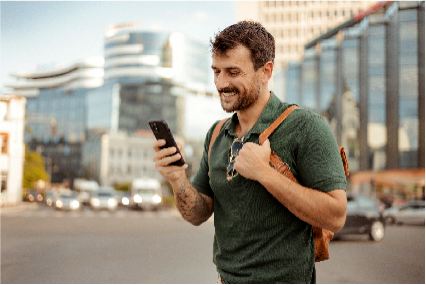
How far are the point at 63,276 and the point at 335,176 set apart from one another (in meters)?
7.42

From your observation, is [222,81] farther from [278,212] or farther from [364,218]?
[364,218]

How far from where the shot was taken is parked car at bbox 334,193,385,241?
14.1 meters

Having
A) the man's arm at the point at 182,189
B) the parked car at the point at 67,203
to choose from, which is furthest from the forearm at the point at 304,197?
the parked car at the point at 67,203

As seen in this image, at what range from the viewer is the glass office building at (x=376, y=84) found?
131 ft

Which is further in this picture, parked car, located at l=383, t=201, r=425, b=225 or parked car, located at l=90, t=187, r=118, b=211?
parked car, located at l=90, t=187, r=118, b=211

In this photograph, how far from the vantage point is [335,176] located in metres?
1.63

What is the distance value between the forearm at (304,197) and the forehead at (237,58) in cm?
45

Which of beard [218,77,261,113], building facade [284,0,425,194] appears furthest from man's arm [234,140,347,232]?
building facade [284,0,425,194]

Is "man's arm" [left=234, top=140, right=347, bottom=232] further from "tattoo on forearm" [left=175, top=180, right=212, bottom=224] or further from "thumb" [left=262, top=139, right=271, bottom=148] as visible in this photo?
"tattoo on forearm" [left=175, top=180, right=212, bottom=224]

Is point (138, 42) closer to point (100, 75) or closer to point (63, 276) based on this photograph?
point (100, 75)

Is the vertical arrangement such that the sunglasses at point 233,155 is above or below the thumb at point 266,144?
below

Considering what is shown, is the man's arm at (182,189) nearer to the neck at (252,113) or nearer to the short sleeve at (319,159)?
the neck at (252,113)

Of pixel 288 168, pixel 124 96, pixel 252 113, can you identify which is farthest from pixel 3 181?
pixel 124 96

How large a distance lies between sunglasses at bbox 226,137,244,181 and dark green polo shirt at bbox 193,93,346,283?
23mm
